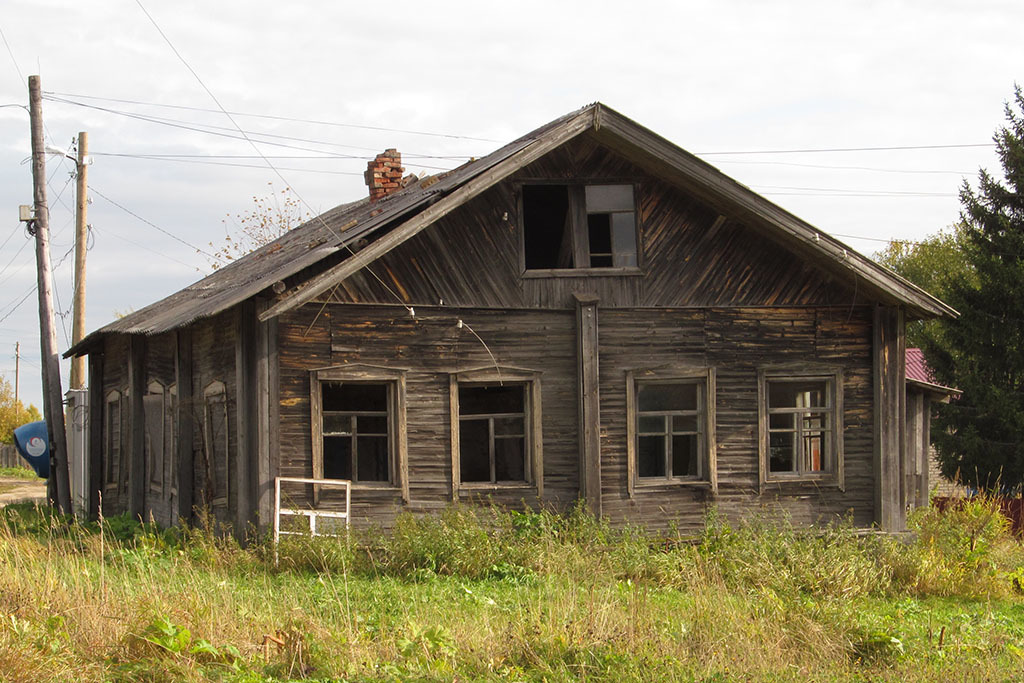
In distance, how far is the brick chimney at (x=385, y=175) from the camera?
784 inches

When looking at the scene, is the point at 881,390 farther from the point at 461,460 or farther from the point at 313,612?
the point at 313,612

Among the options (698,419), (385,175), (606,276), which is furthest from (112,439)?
(698,419)

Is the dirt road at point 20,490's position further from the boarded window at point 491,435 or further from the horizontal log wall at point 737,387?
the horizontal log wall at point 737,387

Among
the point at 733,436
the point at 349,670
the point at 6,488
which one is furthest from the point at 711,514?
the point at 6,488

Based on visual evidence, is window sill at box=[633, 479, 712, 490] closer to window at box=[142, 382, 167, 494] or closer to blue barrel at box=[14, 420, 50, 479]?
window at box=[142, 382, 167, 494]

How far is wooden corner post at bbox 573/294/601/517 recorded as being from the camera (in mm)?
14180

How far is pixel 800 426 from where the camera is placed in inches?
603

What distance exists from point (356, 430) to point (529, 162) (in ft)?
13.0

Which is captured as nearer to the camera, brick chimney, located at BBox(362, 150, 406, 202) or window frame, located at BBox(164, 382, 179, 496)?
window frame, located at BBox(164, 382, 179, 496)

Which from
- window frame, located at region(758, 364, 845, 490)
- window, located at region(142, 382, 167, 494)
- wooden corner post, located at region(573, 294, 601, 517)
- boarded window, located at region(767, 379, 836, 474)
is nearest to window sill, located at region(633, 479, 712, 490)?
wooden corner post, located at region(573, 294, 601, 517)

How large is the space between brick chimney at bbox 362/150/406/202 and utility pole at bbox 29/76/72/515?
19.0 ft

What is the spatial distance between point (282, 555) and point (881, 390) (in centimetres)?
819

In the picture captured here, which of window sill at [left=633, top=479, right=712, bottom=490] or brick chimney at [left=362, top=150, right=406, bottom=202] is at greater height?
brick chimney at [left=362, top=150, right=406, bottom=202]

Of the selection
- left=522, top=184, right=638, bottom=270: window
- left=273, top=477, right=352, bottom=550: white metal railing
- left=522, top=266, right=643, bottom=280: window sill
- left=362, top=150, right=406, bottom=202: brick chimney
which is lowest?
left=273, top=477, right=352, bottom=550: white metal railing
